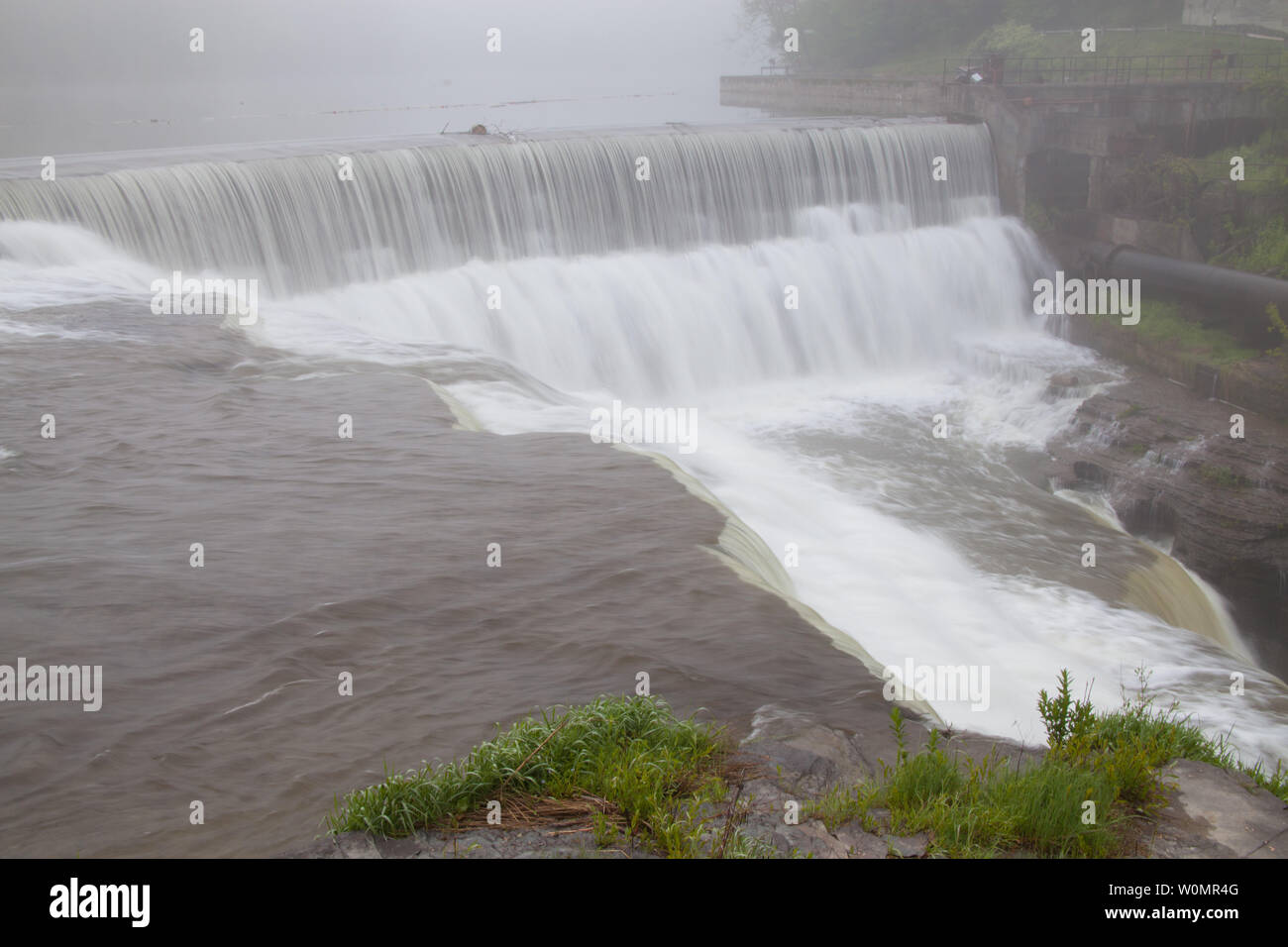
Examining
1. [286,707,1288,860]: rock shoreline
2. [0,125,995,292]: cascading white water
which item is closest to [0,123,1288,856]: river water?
[0,125,995,292]: cascading white water

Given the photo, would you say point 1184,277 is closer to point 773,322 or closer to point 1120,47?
point 773,322

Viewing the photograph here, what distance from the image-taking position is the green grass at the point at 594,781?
16.3 ft

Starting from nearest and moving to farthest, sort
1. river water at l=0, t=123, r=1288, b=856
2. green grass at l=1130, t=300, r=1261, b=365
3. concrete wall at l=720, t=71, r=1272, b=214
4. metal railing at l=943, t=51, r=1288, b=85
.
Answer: river water at l=0, t=123, r=1288, b=856 < green grass at l=1130, t=300, r=1261, b=365 < concrete wall at l=720, t=71, r=1272, b=214 < metal railing at l=943, t=51, r=1288, b=85

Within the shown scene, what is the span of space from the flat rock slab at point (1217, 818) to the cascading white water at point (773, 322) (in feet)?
6.71

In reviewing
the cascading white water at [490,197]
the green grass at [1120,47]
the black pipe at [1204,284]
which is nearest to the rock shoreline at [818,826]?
the cascading white water at [490,197]

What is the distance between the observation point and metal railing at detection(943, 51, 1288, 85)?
31.2 meters

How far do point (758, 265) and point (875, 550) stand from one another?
13.3 metres

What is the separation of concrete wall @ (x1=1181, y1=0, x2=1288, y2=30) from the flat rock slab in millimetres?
48906

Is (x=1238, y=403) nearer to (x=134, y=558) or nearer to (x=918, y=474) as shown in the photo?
(x=918, y=474)

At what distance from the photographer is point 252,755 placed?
20.0 ft

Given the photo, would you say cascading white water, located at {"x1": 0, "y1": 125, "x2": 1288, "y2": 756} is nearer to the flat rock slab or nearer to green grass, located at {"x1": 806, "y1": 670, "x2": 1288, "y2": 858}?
green grass, located at {"x1": 806, "y1": 670, "x2": 1288, "y2": 858}

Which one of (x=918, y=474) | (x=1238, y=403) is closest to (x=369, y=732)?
(x=918, y=474)

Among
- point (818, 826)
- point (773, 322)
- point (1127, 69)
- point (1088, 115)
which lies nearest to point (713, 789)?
point (818, 826)

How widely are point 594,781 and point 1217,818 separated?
2933 mm
